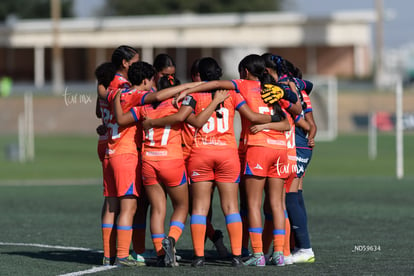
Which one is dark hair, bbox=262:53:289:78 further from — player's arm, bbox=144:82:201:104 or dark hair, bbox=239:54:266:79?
player's arm, bbox=144:82:201:104

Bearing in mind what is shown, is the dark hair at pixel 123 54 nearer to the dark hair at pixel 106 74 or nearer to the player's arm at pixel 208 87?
the dark hair at pixel 106 74

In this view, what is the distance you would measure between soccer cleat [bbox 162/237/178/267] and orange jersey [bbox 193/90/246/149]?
97 centimetres

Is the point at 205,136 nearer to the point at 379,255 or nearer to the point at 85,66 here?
the point at 379,255

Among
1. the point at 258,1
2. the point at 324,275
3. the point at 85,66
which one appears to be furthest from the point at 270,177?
the point at 258,1

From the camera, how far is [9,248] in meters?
10.3

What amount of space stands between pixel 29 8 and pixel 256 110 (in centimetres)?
8685

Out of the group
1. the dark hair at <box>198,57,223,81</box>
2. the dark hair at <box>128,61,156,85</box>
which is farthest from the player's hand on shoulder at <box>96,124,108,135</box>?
the dark hair at <box>198,57,223,81</box>

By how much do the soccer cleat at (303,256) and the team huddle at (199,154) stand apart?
0.01 metres

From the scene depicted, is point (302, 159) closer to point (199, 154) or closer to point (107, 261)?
point (199, 154)

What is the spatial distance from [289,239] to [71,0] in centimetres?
8537

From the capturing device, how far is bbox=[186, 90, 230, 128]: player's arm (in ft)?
Answer: 28.5

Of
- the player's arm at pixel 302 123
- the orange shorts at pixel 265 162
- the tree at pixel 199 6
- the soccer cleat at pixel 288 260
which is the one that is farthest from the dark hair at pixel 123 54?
the tree at pixel 199 6

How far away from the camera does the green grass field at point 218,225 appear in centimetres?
877

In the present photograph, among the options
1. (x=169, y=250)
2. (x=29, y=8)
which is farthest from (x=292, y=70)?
(x=29, y=8)
